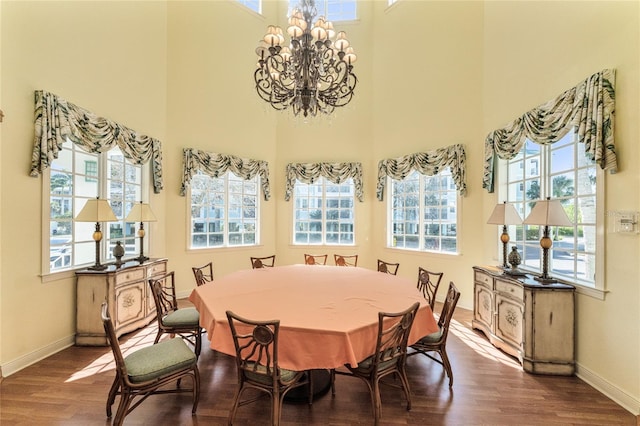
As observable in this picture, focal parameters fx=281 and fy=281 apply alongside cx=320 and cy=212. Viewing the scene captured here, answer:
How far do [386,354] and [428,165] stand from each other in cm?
359

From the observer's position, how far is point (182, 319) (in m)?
2.71

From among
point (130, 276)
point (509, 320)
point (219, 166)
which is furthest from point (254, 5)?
point (509, 320)

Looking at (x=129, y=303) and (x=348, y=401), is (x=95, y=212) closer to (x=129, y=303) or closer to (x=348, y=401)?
(x=129, y=303)

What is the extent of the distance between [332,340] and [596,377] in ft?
8.03

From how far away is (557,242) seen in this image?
3.05 meters

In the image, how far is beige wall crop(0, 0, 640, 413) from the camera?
7.78 ft

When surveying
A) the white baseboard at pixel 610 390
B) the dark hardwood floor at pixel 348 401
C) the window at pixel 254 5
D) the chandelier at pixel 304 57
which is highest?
the window at pixel 254 5

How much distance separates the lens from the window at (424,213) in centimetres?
470

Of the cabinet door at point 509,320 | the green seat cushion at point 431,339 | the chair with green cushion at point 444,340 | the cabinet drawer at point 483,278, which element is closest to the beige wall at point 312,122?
the cabinet door at point 509,320

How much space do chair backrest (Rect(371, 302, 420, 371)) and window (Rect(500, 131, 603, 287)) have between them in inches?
77.6

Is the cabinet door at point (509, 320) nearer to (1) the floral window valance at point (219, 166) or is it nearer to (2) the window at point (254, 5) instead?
(1) the floral window valance at point (219, 166)

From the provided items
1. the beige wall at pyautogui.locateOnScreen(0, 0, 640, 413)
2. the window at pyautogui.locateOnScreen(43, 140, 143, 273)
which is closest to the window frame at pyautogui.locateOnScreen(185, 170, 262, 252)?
the beige wall at pyautogui.locateOnScreen(0, 0, 640, 413)

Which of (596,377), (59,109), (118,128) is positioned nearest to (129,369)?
Result: (59,109)

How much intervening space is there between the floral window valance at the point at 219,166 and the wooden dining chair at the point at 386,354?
4158 millimetres
